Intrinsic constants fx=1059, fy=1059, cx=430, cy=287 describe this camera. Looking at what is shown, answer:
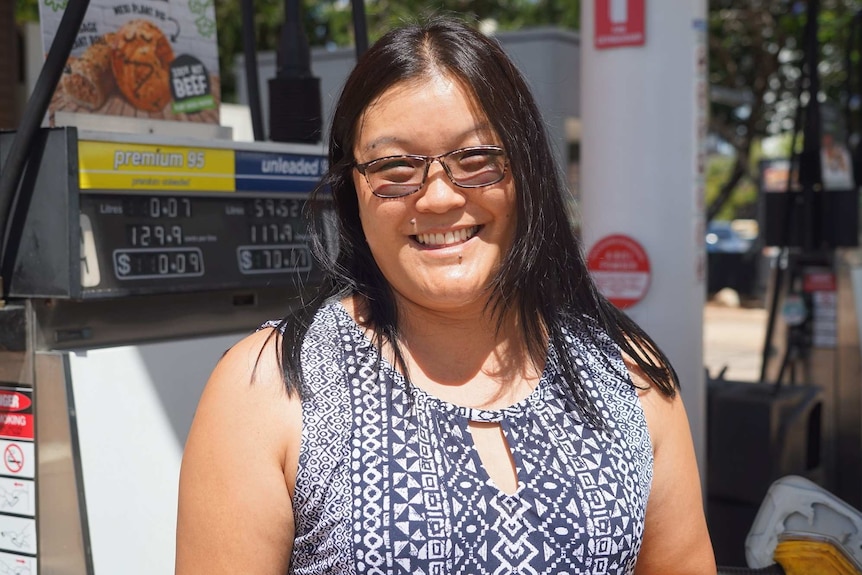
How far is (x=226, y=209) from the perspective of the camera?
7.88ft

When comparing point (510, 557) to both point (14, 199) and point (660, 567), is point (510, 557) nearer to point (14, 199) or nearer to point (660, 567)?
point (660, 567)

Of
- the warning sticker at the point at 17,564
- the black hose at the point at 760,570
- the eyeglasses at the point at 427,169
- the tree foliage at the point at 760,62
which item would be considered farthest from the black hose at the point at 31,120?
the tree foliage at the point at 760,62

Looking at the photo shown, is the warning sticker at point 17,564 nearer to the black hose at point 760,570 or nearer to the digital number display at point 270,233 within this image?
the digital number display at point 270,233

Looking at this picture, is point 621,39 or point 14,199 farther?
point 621,39

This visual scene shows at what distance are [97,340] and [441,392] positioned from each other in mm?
806

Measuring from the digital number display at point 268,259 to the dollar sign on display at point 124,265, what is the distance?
0.33 metres

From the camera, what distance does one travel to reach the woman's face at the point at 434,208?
5.29ft

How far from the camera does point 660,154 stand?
9.48ft

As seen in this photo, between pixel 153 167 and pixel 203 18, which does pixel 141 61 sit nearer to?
pixel 203 18

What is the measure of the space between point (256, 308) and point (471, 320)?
0.91 m

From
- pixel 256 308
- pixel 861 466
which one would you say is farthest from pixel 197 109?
pixel 861 466

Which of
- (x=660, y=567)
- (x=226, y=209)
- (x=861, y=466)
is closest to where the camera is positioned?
(x=660, y=567)

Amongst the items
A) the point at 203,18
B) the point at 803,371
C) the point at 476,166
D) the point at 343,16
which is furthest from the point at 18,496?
the point at 343,16

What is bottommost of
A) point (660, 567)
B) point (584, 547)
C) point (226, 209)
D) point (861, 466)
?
point (861, 466)
